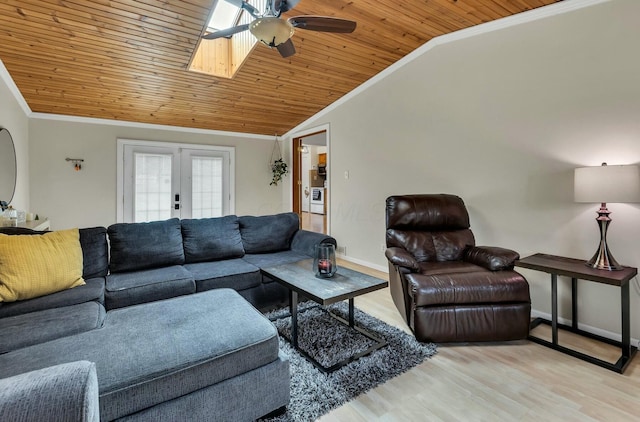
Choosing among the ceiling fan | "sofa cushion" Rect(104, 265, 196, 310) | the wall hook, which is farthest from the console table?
the wall hook

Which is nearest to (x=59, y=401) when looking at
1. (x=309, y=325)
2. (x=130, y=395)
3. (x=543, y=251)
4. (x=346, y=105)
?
(x=130, y=395)

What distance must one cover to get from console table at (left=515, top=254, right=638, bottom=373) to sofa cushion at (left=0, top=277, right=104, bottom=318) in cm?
322

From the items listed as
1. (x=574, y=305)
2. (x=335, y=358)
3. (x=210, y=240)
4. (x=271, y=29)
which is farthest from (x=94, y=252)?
(x=574, y=305)

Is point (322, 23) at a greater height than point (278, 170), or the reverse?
point (322, 23)

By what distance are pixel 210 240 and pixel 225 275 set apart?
572 mm

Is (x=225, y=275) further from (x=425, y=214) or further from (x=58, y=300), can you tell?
(x=425, y=214)

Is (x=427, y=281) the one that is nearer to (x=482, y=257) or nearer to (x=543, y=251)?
(x=482, y=257)

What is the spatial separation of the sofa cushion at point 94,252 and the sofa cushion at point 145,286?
0.11 m

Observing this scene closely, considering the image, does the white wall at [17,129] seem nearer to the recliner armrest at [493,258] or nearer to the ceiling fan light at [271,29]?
the ceiling fan light at [271,29]

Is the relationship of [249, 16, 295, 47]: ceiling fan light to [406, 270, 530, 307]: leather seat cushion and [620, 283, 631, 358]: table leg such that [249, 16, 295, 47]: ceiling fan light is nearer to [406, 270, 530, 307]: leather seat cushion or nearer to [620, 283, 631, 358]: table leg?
[406, 270, 530, 307]: leather seat cushion

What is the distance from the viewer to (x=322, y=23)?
2271 millimetres

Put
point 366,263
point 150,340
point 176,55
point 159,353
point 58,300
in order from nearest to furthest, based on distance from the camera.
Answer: point 159,353
point 150,340
point 58,300
point 176,55
point 366,263

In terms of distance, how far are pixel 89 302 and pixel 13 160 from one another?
2635mm

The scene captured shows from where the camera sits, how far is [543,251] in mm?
2826
